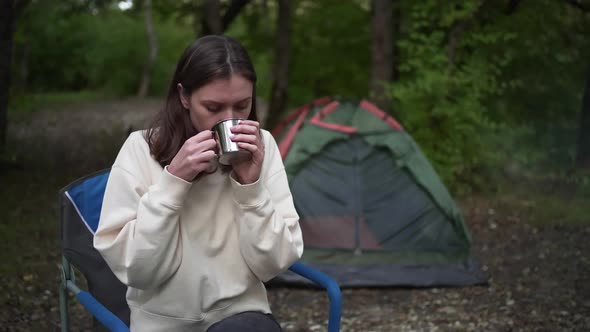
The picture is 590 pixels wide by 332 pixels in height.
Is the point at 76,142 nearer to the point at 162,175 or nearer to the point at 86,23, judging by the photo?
the point at 162,175

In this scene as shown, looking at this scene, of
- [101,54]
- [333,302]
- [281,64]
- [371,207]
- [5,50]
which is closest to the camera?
[333,302]

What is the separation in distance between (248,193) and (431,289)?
281 cm

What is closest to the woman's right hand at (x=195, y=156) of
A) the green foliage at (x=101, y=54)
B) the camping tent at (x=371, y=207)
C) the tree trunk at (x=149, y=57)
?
the camping tent at (x=371, y=207)

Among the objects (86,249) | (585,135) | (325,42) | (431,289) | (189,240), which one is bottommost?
(431,289)

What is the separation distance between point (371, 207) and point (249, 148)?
2969mm

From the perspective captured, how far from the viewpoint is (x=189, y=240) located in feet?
6.31

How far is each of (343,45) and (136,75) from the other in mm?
13102

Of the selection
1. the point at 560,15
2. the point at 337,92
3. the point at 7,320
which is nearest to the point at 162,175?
the point at 7,320

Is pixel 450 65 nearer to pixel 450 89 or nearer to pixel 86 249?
pixel 450 89

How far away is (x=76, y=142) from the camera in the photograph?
30.2ft

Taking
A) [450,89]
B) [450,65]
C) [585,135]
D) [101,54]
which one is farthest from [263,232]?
[101,54]

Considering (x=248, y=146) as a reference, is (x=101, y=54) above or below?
below

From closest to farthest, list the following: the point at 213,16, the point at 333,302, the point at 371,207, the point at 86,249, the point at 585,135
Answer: the point at 333,302, the point at 86,249, the point at 371,207, the point at 213,16, the point at 585,135

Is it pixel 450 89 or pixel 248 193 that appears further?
pixel 450 89
